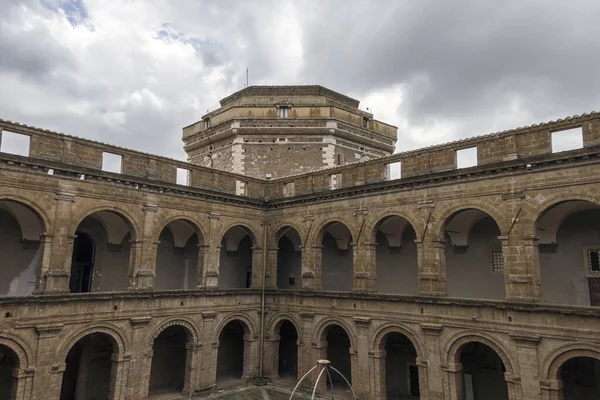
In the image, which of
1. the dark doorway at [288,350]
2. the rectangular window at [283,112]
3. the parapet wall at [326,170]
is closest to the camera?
the parapet wall at [326,170]

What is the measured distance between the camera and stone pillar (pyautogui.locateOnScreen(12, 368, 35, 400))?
538 inches

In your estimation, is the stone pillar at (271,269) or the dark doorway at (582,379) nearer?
the dark doorway at (582,379)

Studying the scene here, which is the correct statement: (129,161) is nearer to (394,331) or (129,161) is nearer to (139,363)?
(139,363)

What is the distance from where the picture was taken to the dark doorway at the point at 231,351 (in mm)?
22353

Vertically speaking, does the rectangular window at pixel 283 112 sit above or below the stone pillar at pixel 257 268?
above

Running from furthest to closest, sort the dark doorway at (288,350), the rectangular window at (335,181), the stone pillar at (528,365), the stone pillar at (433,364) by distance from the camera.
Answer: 1. the dark doorway at (288,350)
2. the rectangular window at (335,181)
3. the stone pillar at (433,364)
4. the stone pillar at (528,365)

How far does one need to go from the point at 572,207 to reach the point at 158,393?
17.8 meters

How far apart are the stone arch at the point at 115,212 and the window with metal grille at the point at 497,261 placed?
14.1m

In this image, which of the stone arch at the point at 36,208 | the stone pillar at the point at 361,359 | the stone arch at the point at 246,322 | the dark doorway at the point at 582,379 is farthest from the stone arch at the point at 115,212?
the dark doorway at the point at 582,379

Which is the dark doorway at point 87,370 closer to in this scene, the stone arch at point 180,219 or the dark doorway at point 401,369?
the stone arch at point 180,219

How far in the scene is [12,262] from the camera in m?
16.4

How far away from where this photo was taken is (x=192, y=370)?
18.1m

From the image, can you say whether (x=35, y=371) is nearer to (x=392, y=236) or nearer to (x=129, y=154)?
(x=129, y=154)

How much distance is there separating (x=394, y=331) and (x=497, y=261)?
494cm
